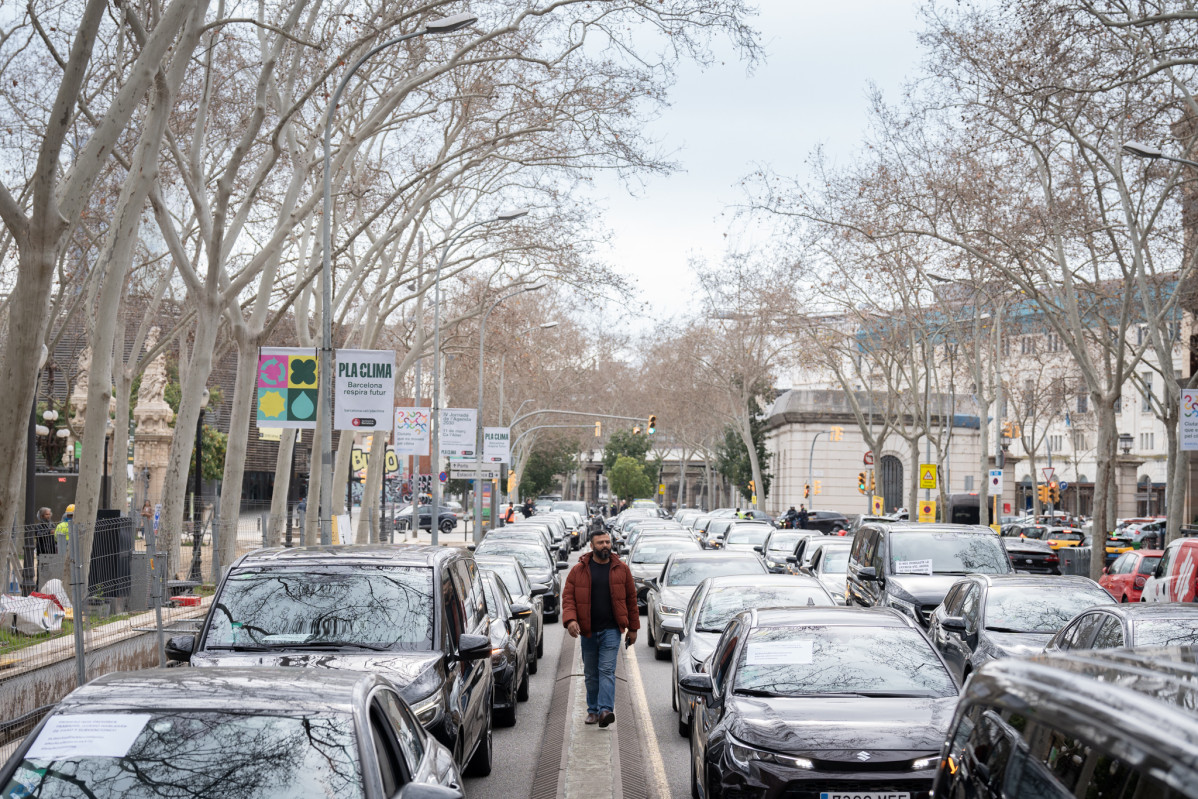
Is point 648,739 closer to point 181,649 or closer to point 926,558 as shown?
point 181,649

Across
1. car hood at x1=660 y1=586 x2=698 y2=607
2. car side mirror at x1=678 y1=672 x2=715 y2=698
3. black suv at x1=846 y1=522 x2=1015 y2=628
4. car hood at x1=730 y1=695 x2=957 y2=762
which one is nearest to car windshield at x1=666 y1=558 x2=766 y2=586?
car hood at x1=660 y1=586 x2=698 y2=607

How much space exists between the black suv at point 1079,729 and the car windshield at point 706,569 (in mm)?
12887

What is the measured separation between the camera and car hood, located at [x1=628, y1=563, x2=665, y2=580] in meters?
22.0

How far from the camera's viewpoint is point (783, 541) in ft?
95.8

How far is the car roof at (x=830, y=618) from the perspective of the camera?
8.67m

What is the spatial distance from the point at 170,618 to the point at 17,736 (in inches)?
311

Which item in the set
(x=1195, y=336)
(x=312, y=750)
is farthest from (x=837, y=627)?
(x=1195, y=336)

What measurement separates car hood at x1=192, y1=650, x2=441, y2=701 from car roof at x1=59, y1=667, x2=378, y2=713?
2165 millimetres

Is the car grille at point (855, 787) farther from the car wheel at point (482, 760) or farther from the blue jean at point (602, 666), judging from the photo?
the blue jean at point (602, 666)

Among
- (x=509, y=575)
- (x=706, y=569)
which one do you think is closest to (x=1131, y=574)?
(x=706, y=569)

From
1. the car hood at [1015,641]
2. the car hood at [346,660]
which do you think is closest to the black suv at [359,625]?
the car hood at [346,660]

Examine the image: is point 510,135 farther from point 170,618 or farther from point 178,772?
point 178,772

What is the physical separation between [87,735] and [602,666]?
6919mm

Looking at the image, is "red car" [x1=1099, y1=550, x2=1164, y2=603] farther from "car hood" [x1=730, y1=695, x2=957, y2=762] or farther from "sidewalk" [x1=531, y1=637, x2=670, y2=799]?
"car hood" [x1=730, y1=695, x2=957, y2=762]
